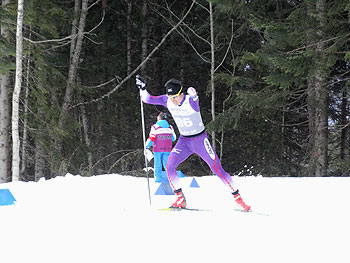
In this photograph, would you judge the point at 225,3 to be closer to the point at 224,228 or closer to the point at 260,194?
the point at 260,194

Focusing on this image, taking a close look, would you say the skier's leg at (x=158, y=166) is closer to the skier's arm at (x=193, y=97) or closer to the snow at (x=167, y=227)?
the snow at (x=167, y=227)

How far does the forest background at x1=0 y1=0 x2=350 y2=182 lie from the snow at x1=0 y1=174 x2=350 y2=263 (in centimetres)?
391

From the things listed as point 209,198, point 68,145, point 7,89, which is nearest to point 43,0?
point 7,89

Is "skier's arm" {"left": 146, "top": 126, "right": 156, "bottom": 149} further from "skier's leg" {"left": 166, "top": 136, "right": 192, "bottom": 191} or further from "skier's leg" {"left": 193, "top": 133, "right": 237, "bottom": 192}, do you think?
"skier's leg" {"left": 193, "top": 133, "right": 237, "bottom": 192}

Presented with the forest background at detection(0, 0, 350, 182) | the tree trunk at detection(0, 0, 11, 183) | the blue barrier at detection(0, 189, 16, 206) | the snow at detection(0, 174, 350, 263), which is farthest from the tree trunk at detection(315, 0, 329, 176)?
the tree trunk at detection(0, 0, 11, 183)

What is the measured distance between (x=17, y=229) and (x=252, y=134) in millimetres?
13776

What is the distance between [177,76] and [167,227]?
1756cm

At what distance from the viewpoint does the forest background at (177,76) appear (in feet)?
35.9

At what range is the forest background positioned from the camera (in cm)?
1094

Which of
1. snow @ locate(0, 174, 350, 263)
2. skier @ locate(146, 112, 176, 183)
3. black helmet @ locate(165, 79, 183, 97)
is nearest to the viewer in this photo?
snow @ locate(0, 174, 350, 263)

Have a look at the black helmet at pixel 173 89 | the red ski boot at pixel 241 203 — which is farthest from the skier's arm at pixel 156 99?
the red ski boot at pixel 241 203

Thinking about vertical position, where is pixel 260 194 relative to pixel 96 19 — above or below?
below

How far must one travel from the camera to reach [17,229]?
14.4 ft

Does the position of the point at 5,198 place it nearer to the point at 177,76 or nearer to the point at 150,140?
the point at 150,140
